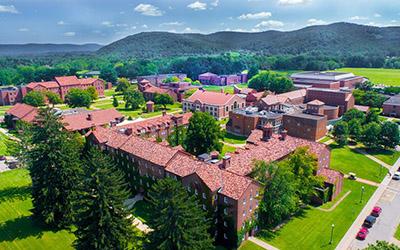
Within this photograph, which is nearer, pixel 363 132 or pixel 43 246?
pixel 43 246

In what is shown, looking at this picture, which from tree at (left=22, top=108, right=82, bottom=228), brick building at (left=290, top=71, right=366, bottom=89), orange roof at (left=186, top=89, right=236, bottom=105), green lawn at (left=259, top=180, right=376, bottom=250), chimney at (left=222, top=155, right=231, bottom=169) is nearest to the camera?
green lawn at (left=259, top=180, right=376, bottom=250)

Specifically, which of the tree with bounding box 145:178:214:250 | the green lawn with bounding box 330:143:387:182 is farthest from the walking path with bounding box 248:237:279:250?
the green lawn with bounding box 330:143:387:182

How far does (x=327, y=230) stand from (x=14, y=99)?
511 ft

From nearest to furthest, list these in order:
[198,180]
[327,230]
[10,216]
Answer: [198,180] < [327,230] < [10,216]

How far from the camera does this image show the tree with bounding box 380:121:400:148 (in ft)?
268

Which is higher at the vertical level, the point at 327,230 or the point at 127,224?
the point at 127,224

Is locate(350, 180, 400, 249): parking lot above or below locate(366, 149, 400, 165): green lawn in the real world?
below

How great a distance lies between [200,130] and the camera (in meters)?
69.3

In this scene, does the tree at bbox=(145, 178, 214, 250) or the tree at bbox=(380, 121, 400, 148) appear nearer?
the tree at bbox=(145, 178, 214, 250)

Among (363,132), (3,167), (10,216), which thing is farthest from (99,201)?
(363,132)

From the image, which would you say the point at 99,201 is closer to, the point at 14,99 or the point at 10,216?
the point at 10,216

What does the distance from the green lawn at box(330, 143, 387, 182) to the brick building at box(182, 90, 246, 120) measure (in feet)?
149

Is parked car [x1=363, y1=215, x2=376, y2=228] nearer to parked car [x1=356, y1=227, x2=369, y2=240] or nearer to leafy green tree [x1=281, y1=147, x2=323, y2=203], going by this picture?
parked car [x1=356, y1=227, x2=369, y2=240]

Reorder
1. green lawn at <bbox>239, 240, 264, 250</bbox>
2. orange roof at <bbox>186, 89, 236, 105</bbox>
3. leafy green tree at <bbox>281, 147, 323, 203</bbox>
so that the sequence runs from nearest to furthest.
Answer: green lawn at <bbox>239, 240, 264, 250</bbox> → leafy green tree at <bbox>281, 147, 323, 203</bbox> → orange roof at <bbox>186, 89, 236, 105</bbox>
